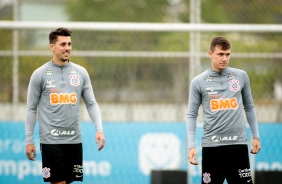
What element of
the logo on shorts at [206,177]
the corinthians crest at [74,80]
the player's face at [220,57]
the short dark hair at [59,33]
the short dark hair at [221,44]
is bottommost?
the logo on shorts at [206,177]

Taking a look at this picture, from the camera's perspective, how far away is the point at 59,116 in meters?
6.86

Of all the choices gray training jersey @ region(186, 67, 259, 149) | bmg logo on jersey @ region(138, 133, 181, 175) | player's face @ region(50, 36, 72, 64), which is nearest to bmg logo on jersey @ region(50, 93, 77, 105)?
player's face @ region(50, 36, 72, 64)

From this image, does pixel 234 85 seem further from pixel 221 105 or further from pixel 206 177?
pixel 206 177

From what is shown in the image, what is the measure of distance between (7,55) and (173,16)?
294 cm

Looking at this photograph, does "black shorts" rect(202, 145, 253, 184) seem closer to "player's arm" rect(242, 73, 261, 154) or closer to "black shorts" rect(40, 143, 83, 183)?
"player's arm" rect(242, 73, 261, 154)

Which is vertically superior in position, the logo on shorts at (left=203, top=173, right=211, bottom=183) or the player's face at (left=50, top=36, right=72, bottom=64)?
the player's face at (left=50, top=36, right=72, bottom=64)

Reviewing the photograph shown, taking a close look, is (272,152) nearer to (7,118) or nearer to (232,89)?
(232,89)

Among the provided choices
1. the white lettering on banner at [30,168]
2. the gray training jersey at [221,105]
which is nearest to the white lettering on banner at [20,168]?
the white lettering on banner at [30,168]

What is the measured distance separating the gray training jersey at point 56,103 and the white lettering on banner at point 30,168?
2.32 metres

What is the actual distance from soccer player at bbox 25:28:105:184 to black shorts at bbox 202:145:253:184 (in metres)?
0.96

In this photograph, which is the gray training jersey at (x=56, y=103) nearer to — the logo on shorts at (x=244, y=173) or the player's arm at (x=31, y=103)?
the player's arm at (x=31, y=103)

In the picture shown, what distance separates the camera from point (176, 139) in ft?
30.7

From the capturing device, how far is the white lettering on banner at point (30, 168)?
916 cm

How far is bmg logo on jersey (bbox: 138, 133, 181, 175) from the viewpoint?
9328 millimetres
